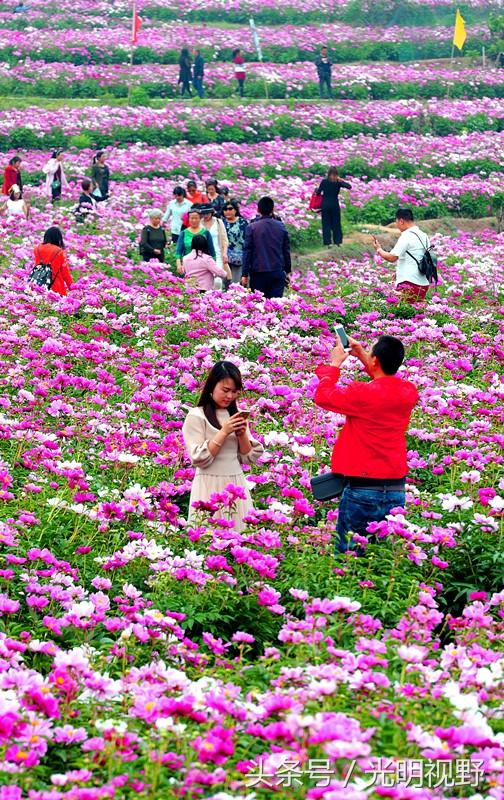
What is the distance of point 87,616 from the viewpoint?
14.8ft

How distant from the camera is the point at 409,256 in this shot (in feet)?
37.7

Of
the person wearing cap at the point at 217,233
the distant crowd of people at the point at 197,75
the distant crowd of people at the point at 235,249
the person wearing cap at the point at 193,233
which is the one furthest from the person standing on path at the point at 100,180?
the distant crowd of people at the point at 197,75

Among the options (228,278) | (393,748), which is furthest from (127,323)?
(393,748)

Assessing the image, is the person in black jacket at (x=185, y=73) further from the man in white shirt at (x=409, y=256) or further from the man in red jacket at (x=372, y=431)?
the man in red jacket at (x=372, y=431)

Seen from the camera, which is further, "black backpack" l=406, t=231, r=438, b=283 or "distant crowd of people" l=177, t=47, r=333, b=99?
"distant crowd of people" l=177, t=47, r=333, b=99

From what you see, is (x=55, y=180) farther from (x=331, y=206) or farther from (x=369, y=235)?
(x=369, y=235)

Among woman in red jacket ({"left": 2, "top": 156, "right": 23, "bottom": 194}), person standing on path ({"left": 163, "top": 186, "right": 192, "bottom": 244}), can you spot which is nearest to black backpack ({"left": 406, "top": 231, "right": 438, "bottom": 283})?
person standing on path ({"left": 163, "top": 186, "right": 192, "bottom": 244})

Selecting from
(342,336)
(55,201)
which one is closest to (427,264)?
(342,336)

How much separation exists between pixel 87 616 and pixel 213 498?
120cm

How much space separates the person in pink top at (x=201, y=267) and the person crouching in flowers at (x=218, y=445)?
5242mm

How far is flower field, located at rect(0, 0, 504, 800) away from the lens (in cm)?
356

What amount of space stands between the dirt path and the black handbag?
9758mm

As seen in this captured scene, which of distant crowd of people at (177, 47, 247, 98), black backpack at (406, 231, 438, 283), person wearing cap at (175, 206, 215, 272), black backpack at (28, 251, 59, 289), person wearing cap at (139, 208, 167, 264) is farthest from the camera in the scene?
distant crowd of people at (177, 47, 247, 98)

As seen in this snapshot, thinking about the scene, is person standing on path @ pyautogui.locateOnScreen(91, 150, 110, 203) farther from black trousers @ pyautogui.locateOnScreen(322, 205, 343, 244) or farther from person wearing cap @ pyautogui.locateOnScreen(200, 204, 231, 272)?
person wearing cap @ pyautogui.locateOnScreen(200, 204, 231, 272)
